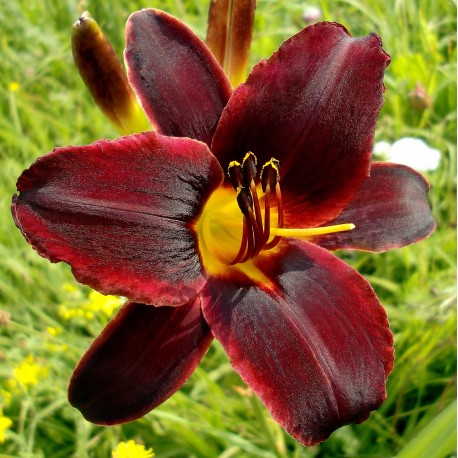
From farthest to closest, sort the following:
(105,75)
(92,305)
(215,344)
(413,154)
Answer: (413,154)
(215,344)
(92,305)
(105,75)

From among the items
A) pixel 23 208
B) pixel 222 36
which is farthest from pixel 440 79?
pixel 23 208

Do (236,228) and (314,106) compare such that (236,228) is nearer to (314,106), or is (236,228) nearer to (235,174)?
(235,174)

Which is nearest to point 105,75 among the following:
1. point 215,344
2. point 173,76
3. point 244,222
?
point 173,76

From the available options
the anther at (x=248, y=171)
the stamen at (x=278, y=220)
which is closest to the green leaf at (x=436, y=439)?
the stamen at (x=278, y=220)

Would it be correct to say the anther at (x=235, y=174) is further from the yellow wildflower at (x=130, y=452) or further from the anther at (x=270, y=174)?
the yellow wildflower at (x=130, y=452)

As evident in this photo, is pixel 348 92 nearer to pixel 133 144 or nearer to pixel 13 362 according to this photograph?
pixel 133 144

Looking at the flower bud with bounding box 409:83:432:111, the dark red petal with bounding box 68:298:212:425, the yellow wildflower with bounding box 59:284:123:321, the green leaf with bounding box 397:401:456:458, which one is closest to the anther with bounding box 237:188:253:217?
the dark red petal with bounding box 68:298:212:425

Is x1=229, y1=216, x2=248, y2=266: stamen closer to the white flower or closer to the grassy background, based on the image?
the grassy background
